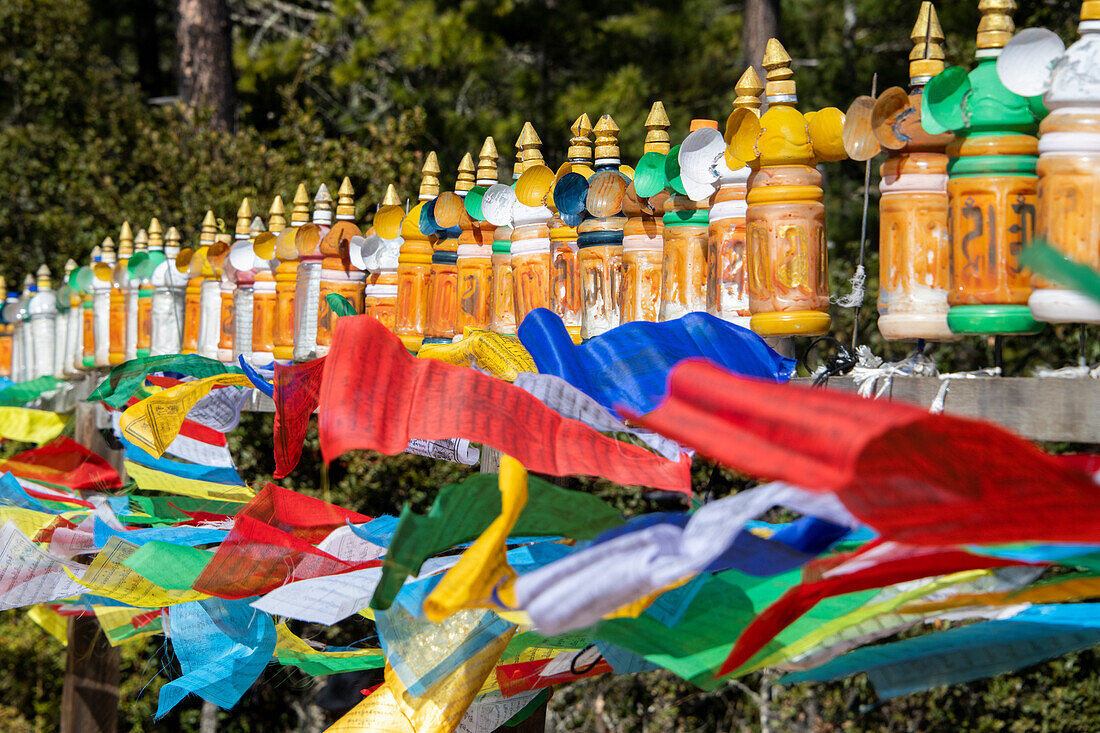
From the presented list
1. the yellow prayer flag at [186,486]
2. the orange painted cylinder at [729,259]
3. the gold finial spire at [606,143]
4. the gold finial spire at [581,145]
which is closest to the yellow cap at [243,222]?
the yellow prayer flag at [186,486]

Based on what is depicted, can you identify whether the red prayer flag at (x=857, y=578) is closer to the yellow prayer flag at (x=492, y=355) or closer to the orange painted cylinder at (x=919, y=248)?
the orange painted cylinder at (x=919, y=248)

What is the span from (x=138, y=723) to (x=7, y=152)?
Result: 408 cm

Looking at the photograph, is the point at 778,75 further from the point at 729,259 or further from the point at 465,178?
the point at 465,178

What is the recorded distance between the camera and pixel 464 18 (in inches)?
327

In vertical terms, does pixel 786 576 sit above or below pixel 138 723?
above

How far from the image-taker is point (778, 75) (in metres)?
1.75

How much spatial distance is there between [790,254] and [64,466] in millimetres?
2552

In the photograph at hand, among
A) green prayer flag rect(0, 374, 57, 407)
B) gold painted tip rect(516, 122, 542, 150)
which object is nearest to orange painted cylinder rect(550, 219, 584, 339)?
gold painted tip rect(516, 122, 542, 150)

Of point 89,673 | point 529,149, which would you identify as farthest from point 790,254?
point 89,673

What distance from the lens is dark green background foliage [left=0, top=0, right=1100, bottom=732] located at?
6.14 meters

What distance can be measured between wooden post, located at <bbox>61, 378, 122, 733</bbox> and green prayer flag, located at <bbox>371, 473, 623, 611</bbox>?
9.88 ft

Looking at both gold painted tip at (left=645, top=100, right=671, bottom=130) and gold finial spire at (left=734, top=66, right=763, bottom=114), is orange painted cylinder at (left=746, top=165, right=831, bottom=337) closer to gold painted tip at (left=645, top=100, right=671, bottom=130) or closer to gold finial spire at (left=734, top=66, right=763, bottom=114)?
gold finial spire at (left=734, top=66, right=763, bottom=114)

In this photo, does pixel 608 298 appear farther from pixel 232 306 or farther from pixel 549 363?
pixel 232 306

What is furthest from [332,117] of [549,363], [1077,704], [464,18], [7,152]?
[549,363]
